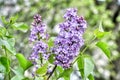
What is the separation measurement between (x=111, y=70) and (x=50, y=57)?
749 centimetres

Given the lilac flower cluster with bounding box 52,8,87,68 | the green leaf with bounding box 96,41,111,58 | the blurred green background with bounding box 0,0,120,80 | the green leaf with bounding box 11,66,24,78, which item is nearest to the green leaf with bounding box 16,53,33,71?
the green leaf with bounding box 11,66,24,78

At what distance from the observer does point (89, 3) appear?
282 inches

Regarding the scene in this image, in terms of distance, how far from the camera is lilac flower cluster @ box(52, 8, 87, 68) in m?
1.53

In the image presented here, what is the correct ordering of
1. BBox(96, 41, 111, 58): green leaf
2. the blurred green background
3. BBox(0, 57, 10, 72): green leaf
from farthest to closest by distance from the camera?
the blurred green background → BBox(96, 41, 111, 58): green leaf → BBox(0, 57, 10, 72): green leaf

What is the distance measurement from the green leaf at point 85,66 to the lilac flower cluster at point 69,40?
4 centimetres

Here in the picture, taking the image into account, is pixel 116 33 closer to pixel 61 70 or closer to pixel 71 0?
pixel 71 0

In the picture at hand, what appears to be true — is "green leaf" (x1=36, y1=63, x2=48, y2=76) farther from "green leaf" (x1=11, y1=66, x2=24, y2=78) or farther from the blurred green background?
the blurred green background

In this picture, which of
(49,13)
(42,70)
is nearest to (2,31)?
(42,70)

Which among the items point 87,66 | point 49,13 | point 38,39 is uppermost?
point 38,39

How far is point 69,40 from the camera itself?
1544 millimetres

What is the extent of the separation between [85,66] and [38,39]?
22cm

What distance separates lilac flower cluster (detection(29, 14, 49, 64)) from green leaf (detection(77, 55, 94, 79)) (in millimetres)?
131

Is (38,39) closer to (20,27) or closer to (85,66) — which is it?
(20,27)

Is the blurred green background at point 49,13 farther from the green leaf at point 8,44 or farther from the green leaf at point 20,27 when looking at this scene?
the green leaf at point 8,44
